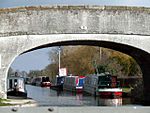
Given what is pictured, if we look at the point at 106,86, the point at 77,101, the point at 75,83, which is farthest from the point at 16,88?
the point at 75,83

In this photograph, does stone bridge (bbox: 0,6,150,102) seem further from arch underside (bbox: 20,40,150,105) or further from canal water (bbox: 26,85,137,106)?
canal water (bbox: 26,85,137,106)

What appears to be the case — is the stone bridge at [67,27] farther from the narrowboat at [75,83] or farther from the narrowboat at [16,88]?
the narrowboat at [75,83]

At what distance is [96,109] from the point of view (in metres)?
12.9

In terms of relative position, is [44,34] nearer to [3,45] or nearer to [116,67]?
[3,45]

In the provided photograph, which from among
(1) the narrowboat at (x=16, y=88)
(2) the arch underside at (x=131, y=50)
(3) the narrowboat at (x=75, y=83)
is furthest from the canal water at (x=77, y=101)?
(3) the narrowboat at (x=75, y=83)

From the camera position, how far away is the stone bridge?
29.0m

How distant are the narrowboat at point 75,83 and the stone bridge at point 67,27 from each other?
3001cm

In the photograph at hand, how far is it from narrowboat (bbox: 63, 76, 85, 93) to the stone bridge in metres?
30.0

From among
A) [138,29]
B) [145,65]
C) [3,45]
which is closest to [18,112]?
[3,45]

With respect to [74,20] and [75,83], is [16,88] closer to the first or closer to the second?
[74,20]

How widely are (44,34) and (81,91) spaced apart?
30362 millimetres

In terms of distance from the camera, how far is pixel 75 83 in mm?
61375

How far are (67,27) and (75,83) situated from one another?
106 feet

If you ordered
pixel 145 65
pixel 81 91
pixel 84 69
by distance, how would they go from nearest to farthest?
1. pixel 145 65
2. pixel 81 91
3. pixel 84 69
